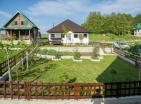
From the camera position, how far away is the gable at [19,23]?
4372 centimetres

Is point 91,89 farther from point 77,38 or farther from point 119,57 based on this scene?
point 77,38

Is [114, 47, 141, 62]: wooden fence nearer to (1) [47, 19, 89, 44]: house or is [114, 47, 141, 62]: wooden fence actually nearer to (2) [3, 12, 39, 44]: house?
(1) [47, 19, 89, 44]: house

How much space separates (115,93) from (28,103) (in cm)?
478

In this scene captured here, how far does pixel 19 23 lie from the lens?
44.0 meters

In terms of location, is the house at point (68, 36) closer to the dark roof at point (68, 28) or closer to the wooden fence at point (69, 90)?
the dark roof at point (68, 28)

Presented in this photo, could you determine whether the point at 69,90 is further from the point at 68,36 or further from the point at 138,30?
the point at 138,30

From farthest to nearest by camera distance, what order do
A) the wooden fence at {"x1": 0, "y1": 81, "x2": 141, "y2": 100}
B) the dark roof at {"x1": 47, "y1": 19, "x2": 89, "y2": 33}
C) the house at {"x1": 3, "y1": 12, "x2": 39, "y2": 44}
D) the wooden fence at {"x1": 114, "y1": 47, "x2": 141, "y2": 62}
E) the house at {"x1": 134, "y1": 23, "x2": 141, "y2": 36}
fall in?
the house at {"x1": 134, "y1": 23, "x2": 141, "y2": 36}, the house at {"x1": 3, "y1": 12, "x2": 39, "y2": 44}, the dark roof at {"x1": 47, "y1": 19, "x2": 89, "y2": 33}, the wooden fence at {"x1": 114, "y1": 47, "x2": 141, "y2": 62}, the wooden fence at {"x1": 0, "y1": 81, "x2": 141, "y2": 100}

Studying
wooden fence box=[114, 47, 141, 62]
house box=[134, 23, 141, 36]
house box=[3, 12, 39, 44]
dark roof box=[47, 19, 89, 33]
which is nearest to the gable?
house box=[3, 12, 39, 44]

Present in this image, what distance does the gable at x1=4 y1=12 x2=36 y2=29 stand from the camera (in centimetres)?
4372

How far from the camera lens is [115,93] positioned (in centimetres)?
1191

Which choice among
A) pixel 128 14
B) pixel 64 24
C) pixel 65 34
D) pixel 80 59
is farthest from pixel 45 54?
pixel 128 14

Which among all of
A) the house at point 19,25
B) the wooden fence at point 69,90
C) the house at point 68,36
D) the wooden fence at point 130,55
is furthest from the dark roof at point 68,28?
the wooden fence at point 69,90

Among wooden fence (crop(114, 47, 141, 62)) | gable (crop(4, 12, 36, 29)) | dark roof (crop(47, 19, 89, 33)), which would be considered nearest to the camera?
wooden fence (crop(114, 47, 141, 62))

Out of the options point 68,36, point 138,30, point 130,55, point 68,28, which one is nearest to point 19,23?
point 68,28
